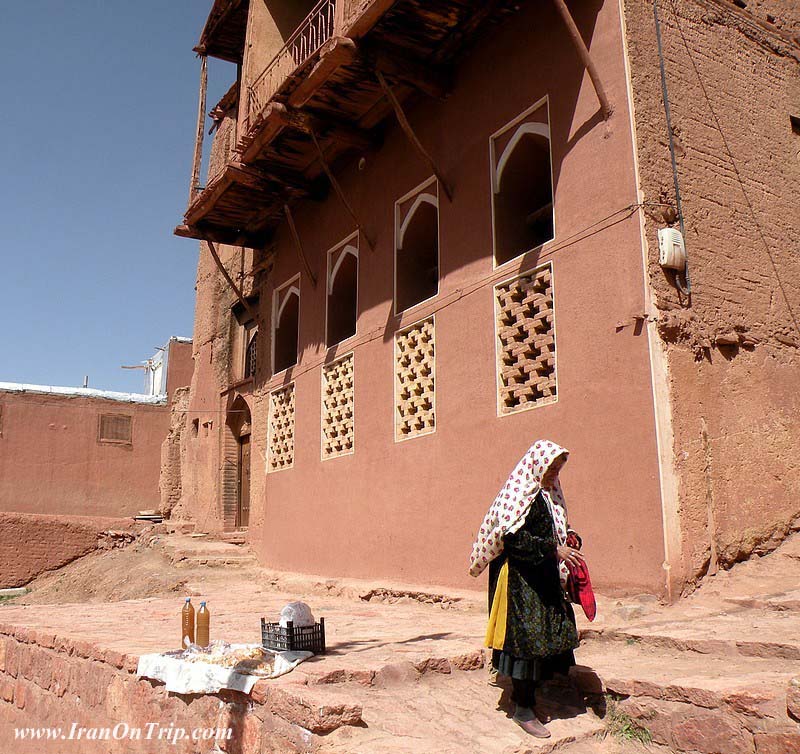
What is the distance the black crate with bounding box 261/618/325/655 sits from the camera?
459 cm

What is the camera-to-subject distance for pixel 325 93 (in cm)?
942

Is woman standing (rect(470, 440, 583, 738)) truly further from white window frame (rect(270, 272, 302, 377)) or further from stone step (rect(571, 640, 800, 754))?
white window frame (rect(270, 272, 302, 377))

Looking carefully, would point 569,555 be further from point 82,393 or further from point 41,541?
point 82,393

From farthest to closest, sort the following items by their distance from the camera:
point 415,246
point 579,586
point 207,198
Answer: point 207,198 < point 415,246 < point 579,586

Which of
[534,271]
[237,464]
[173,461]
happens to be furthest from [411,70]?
[173,461]

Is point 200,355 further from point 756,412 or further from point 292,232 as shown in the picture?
point 756,412

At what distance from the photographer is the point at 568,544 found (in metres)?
4.28

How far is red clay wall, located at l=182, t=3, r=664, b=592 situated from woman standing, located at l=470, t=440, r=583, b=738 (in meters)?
1.98

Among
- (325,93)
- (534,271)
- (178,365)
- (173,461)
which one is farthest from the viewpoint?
(178,365)

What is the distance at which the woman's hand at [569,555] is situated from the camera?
4.05 m

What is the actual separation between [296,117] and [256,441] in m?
5.37

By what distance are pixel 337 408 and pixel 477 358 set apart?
3158mm

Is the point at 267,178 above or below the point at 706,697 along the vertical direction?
above

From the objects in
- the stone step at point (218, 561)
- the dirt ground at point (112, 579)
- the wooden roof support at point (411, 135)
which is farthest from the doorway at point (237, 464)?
the wooden roof support at point (411, 135)
